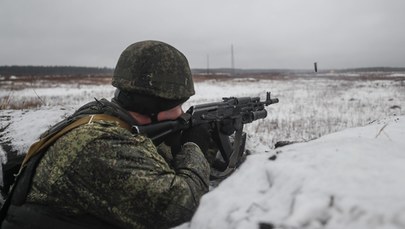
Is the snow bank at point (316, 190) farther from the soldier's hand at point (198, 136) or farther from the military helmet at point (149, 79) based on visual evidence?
the soldier's hand at point (198, 136)

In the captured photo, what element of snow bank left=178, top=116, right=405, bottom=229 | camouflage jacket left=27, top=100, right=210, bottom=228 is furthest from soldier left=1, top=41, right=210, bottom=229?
snow bank left=178, top=116, right=405, bottom=229

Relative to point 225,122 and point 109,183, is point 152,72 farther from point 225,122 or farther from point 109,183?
point 225,122

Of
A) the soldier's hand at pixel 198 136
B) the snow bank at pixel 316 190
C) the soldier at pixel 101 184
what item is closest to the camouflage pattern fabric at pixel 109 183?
the soldier at pixel 101 184

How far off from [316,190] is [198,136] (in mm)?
1916

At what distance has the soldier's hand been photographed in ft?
9.77

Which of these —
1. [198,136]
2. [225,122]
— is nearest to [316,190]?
[198,136]

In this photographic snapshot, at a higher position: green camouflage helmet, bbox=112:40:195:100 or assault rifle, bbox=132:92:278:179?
green camouflage helmet, bbox=112:40:195:100

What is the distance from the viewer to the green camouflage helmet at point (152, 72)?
2.42 metres

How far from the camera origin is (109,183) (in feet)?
6.16

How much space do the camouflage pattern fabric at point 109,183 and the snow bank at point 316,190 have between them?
16.8 inches

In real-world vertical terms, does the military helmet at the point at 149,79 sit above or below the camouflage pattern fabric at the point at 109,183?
above

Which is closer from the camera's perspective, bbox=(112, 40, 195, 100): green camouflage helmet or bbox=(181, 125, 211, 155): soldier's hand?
bbox=(112, 40, 195, 100): green camouflage helmet

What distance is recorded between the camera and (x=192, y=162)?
2.28 m

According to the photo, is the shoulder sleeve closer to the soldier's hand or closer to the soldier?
the soldier
